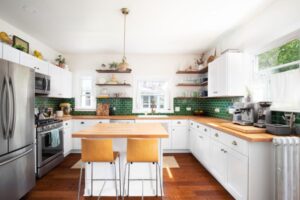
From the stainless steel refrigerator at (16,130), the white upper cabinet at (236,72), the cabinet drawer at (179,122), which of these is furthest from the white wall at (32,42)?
the white upper cabinet at (236,72)

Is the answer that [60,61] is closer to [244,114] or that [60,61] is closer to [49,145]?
[49,145]

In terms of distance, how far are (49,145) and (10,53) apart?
5.38 feet

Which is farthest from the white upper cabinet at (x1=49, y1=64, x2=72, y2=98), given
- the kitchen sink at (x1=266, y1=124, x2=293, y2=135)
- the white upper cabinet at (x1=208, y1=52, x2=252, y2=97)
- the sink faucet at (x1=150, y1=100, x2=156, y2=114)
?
the kitchen sink at (x1=266, y1=124, x2=293, y2=135)

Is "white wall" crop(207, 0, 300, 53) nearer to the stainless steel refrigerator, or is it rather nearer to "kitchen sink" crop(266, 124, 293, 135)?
"kitchen sink" crop(266, 124, 293, 135)

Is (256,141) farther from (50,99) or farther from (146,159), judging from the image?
(50,99)

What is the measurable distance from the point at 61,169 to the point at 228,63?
370cm

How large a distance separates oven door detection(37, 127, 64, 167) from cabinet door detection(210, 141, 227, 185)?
9.47ft

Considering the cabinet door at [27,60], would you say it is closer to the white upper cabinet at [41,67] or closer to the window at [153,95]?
the white upper cabinet at [41,67]

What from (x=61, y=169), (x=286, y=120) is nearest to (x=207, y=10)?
(x=286, y=120)

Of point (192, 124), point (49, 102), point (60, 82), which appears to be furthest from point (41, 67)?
point (192, 124)

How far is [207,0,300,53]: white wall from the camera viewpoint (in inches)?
83.5

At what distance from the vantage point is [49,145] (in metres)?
3.16

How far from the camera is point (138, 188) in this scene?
2.38 meters

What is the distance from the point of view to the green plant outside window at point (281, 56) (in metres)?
2.16
